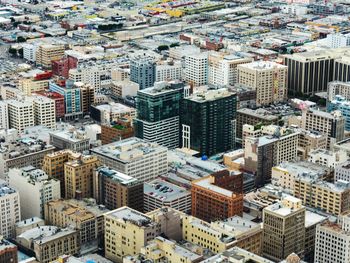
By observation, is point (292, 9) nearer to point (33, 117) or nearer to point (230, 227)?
point (33, 117)

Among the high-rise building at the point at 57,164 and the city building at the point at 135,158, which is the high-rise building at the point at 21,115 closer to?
the city building at the point at 135,158

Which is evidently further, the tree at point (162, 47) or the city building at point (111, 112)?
the tree at point (162, 47)

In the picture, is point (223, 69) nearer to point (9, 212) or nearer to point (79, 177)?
point (79, 177)

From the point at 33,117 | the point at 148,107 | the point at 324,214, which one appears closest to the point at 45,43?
the point at 33,117

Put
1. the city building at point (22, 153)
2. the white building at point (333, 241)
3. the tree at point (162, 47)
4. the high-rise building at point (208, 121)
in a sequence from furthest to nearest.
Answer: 1. the tree at point (162, 47)
2. the high-rise building at point (208, 121)
3. the city building at point (22, 153)
4. the white building at point (333, 241)

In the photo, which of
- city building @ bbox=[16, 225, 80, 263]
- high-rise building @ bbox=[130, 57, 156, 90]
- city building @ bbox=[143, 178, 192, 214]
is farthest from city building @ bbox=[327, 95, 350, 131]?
city building @ bbox=[16, 225, 80, 263]

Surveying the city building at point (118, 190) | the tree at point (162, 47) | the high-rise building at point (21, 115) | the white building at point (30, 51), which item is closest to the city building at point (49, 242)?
the city building at point (118, 190)

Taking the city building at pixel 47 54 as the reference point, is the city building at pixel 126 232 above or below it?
below

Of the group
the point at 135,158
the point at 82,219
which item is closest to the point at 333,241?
the point at 82,219
